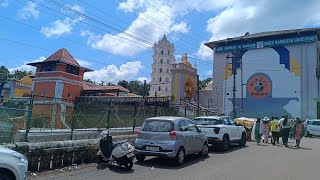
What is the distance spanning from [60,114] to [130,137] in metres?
3.26

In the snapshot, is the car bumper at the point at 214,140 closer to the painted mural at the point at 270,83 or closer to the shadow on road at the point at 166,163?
the shadow on road at the point at 166,163

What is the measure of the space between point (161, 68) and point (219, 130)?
7824cm

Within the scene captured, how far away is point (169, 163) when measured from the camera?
38.5ft

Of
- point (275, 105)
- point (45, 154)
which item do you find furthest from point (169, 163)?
point (275, 105)

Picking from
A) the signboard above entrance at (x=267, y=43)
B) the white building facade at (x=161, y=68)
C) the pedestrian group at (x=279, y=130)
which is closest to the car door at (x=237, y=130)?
the pedestrian group at (x=279, y=130)

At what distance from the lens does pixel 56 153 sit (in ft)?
32.7

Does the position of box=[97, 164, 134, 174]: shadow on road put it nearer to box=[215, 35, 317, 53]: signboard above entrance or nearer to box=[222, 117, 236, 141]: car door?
box=[222, 117, 236, 141]: car door

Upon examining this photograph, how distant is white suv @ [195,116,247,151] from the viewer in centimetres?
1573

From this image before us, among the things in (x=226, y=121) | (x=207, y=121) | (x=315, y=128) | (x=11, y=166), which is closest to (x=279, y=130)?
(x=226, y=121)

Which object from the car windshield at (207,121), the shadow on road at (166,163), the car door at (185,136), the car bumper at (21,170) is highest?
the car windshield at (207,121)

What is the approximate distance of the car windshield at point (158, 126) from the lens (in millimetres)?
11445

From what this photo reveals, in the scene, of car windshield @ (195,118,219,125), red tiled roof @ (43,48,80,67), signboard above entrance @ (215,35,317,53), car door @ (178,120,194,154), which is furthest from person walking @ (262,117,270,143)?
signboard above entrance @ (215,35,317,53)

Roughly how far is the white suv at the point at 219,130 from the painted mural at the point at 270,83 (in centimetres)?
3426

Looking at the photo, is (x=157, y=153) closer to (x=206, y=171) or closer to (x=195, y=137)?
(x=206, y=171)
